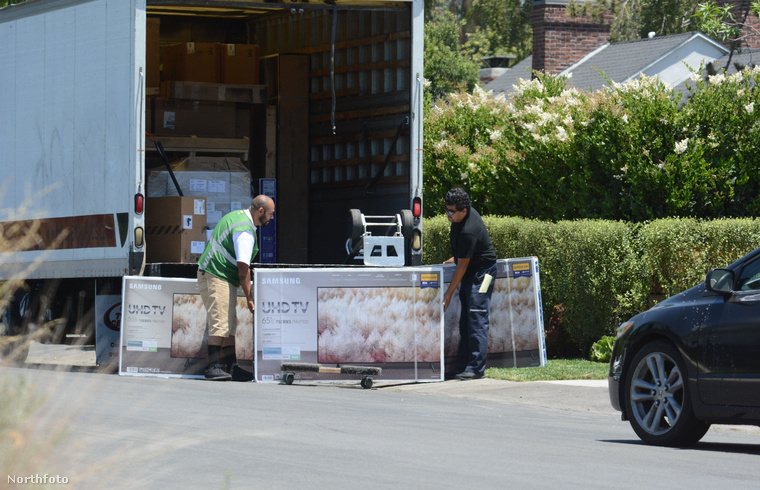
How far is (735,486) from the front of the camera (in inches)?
253

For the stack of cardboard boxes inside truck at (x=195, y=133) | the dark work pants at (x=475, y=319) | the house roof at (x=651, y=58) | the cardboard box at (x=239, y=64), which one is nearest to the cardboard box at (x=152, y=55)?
the stack of cardboard boxes inside truck at (x=195, y=133)

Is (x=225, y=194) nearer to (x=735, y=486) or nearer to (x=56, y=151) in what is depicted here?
(x=56, y=151)

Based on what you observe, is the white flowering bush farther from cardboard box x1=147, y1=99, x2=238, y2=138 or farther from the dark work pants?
cardboard box x1=147, y1=99, x2=238, y2=138

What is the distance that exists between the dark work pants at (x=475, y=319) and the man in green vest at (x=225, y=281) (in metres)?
2.14

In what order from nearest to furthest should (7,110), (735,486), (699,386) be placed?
(735,486) → (699,386) → (7,110)

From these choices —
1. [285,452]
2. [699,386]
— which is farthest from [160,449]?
[699,386]

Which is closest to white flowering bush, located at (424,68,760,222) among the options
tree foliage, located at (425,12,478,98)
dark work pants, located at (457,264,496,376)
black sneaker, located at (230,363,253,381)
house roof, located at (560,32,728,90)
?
dark work pants, located at (457,264,496,376)

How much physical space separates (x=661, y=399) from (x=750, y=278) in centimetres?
101

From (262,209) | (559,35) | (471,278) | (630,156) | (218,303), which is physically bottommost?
(218,303)

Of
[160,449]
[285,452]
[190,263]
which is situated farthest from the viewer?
[190,263]

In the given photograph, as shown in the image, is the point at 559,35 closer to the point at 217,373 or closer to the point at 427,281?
the point at 427,281

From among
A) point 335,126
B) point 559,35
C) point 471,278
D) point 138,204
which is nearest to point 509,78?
point 559,35

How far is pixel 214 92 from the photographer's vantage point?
49.1ft

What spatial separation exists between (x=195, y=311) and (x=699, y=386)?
19.9 feet
